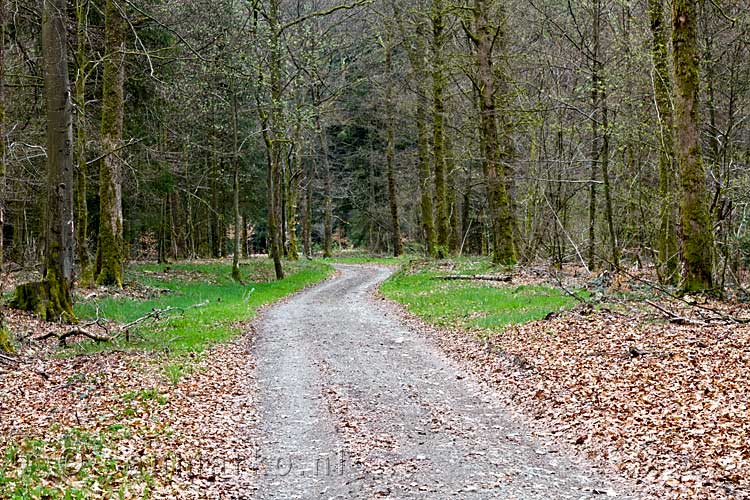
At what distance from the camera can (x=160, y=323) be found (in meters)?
14.9

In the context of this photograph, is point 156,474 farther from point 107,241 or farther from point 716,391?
point 107,241

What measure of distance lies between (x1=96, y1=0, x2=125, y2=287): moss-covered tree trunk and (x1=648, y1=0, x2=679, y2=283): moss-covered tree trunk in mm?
13961

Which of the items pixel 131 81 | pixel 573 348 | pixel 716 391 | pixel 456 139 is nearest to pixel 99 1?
pixel 131 81

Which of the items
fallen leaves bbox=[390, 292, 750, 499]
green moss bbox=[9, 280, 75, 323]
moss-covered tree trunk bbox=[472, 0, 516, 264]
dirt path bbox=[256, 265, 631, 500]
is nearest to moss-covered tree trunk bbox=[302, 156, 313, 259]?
moss-covered tree trunk bbox=[472, 0, 516, 264]

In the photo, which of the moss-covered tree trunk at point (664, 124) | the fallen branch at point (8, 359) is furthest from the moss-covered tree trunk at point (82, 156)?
the moss-covered tree trunk at point (664, 124)

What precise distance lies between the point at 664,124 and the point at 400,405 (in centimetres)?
1054

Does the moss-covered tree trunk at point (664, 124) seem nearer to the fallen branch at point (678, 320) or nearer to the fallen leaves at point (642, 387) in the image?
the fallen branch at point (678, 320)

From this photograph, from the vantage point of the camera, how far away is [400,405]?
29.6 feet

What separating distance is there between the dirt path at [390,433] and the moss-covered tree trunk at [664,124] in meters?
7.17

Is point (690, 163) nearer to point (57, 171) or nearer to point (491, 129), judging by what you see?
point (491, 129)

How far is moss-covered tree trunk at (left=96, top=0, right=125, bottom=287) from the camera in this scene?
768 inches

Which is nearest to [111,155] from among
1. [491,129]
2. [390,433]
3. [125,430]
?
[491,129]

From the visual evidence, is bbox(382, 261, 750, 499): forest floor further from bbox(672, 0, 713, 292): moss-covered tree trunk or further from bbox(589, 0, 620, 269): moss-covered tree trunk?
bbox(589, 0, 620, 269): moss-covered tree trunk

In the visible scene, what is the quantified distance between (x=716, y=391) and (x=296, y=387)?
18.3 ft
